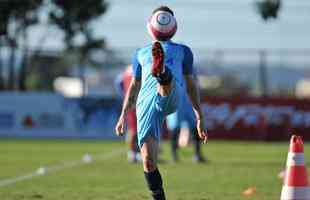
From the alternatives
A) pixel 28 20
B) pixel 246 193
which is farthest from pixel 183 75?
pixel 28 20

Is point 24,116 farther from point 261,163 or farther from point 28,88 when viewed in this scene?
point 261,163

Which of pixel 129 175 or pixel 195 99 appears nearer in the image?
pixel 195 99

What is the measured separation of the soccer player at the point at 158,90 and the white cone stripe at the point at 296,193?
1.14 meters

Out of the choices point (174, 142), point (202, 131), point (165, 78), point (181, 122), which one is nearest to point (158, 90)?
point (165, 78)

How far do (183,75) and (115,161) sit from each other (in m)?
9.33

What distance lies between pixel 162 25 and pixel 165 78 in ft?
1.91

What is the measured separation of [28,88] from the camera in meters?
33.7

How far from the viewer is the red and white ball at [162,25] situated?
31.6 feet

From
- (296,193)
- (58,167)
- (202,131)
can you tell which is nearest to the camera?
(296,193)

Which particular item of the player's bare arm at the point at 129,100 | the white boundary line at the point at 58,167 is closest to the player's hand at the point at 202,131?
the player's bare arm at the point at 129,100

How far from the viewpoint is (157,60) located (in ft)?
30.6

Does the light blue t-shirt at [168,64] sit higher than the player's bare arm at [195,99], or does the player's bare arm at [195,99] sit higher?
the light blue t-shirt at [168,64]

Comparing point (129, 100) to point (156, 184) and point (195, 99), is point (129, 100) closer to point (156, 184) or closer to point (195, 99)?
point (195, 99)

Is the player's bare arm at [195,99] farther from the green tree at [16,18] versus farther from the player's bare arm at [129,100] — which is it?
the green tree at [16,18]
